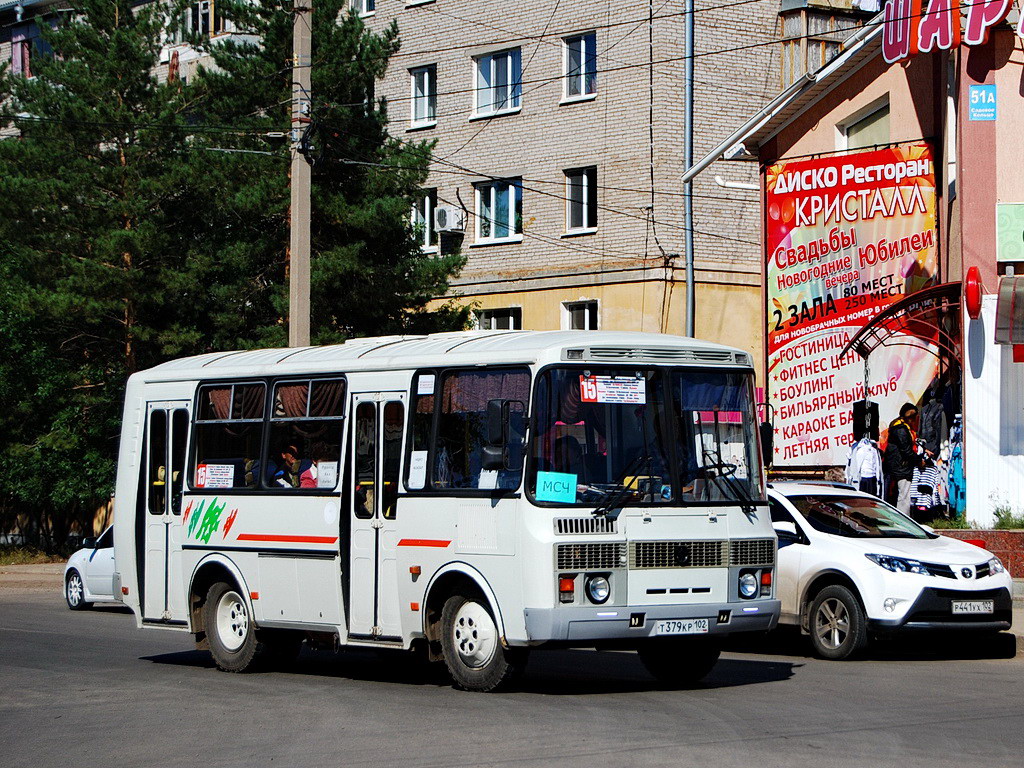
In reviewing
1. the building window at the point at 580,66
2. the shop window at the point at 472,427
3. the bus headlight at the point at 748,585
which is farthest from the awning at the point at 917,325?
the building window at the point at 580,66

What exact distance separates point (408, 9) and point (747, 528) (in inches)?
1293

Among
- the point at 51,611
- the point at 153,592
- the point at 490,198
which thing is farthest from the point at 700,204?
the point at 153,592

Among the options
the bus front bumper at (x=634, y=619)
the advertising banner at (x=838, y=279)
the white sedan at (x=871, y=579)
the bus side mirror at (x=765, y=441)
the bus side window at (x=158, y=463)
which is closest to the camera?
the bus front bumper at (x=634, y=619)

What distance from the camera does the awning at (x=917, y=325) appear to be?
75.2ft

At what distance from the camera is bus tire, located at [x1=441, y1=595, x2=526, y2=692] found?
38.2 feet

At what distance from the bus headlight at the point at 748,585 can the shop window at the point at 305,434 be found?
3.34 m

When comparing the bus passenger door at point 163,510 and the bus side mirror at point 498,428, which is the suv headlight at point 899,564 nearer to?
the bus side mirror at point 498,428

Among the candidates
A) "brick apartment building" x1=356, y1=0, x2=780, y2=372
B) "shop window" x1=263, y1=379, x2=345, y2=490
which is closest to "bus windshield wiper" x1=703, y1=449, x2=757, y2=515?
"shop window" x1=263, y1=379, x2=345, y2=490

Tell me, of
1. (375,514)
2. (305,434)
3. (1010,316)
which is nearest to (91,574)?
(305,434)

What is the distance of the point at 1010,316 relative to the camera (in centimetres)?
2092

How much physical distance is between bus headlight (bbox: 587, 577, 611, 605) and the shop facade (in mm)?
9135

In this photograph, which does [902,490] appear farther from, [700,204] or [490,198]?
[490,198]

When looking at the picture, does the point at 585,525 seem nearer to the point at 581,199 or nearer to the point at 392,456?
the point at 392,456

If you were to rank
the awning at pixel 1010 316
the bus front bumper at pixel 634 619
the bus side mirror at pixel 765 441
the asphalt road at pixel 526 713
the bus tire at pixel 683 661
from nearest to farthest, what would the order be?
the asphalt road at pixel 526 713
the bus front bumper at pixel 634 619
the bus side mirror at pixel 765 441
the bus tire at pixel 683 661
the awning at pixel 1010 316
